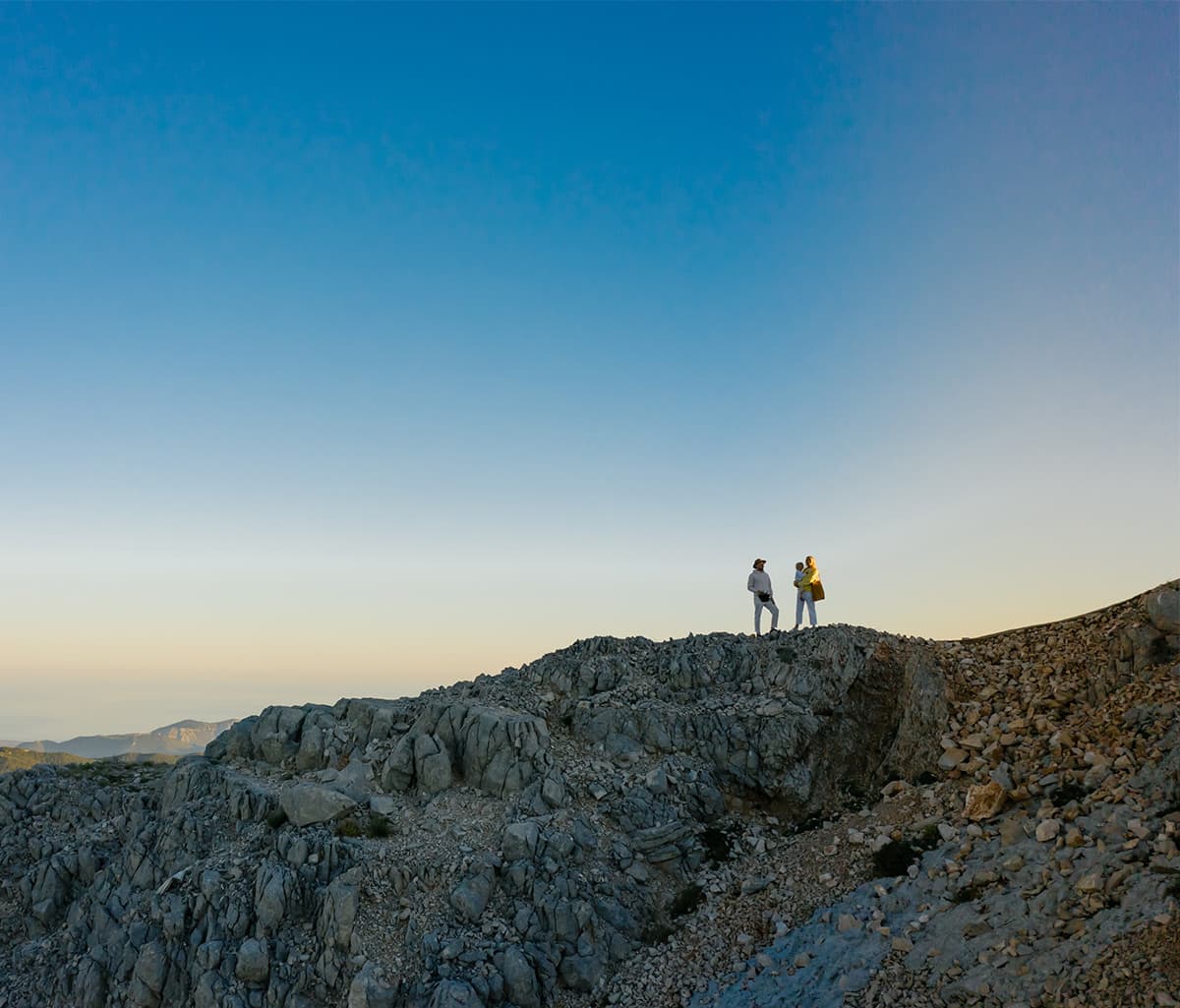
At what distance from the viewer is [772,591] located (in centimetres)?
3634

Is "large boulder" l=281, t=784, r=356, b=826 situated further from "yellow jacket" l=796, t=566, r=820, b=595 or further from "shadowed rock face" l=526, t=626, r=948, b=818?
"yellow jacket" l=796, t=566, r=820, b=595

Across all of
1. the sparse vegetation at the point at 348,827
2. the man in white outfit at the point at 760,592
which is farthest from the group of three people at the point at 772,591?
the sparse vegetation at the point at 348,827

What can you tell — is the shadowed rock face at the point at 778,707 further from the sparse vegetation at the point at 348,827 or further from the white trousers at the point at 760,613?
the sparse vegetation at the point at 348,827

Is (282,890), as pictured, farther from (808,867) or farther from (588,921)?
(808,867)

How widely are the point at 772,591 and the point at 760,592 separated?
655 mm

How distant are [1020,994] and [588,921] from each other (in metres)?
13.2

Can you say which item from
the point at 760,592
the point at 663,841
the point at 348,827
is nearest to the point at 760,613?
the point at 760,592

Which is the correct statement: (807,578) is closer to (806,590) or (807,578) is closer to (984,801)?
(806,590)

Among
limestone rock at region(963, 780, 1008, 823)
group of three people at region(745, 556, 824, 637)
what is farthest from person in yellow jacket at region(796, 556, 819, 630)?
limestone rock at region(963, 780, 1008, 823)

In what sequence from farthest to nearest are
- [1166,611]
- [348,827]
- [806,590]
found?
[806,590]
[348,827]
[1166,611]

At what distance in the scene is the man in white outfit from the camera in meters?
36.1

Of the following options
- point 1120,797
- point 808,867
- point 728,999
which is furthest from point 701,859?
point 1120,797

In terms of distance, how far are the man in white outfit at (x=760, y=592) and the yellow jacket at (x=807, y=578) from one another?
1.40 meters

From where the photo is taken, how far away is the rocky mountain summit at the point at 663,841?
62.5 ft
